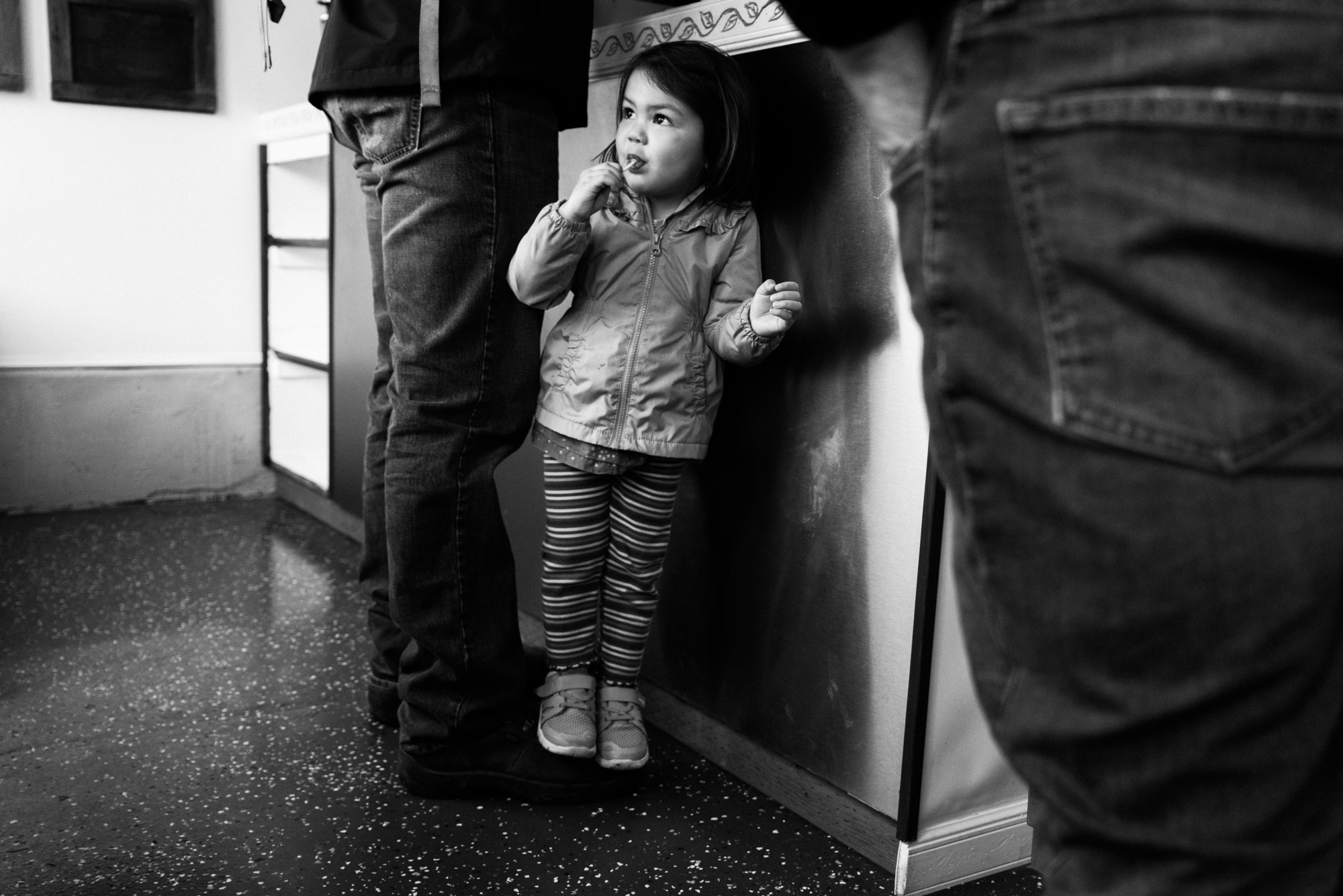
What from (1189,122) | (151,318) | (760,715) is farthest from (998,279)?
(151,318)

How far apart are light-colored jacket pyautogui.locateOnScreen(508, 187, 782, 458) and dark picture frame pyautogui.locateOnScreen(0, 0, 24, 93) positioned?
2005 mm

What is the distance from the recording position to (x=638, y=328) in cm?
134

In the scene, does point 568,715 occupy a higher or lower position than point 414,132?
lower

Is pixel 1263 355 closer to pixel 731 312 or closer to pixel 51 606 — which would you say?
pixel 731 312

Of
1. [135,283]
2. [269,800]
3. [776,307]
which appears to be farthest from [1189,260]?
[135,283]

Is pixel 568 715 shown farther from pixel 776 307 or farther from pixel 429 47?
pixel 429 47

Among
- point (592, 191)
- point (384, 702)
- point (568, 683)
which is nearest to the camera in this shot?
point (592, 191)

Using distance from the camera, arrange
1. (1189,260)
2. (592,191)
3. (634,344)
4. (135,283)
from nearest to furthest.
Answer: (1189,260), (592,191), (634,344), (135,283)

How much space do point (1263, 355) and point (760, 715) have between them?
3.50 feet

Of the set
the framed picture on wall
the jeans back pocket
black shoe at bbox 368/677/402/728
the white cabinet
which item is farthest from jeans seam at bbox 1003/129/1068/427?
the framed picture on wall

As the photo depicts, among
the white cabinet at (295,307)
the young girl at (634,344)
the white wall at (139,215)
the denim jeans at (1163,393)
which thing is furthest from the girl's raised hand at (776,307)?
the white wall at (139,215)

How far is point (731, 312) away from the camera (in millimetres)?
1324

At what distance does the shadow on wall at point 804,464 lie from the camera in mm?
1257

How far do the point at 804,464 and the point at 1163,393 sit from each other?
0.89m
